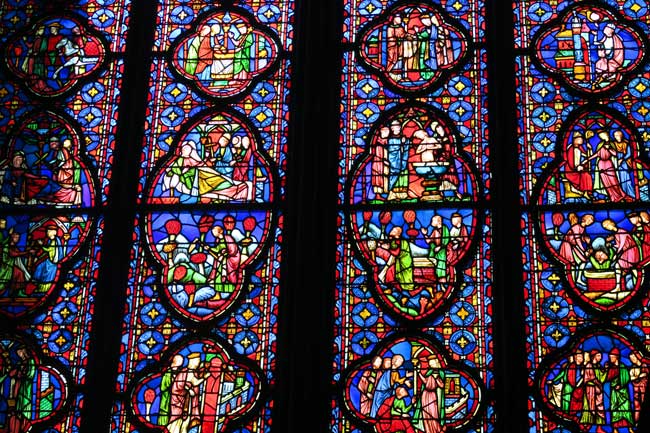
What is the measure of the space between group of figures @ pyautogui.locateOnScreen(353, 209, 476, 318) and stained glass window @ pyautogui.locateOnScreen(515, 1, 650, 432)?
46 centimetres

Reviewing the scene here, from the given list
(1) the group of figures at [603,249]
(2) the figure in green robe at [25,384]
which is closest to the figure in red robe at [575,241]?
(1) the group of figures at [603,249]

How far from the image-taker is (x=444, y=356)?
846 cm

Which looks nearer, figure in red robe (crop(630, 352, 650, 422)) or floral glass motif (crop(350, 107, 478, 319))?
figure in red robe (crop(630, 352, 650, 422))

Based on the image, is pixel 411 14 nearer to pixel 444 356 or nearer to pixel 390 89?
pixel 390 89

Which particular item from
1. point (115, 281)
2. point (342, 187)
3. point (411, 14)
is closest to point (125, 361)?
point (115, 281)

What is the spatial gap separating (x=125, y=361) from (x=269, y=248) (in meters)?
1.14

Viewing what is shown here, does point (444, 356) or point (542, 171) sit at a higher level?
point (542, 171)

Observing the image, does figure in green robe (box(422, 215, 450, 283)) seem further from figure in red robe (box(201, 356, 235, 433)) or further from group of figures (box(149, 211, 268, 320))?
figure in red robe (box(201, 356, 235, 433))

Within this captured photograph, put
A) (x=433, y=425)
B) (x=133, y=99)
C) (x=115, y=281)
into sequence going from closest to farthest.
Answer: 1. (x=433, y=425)
2. (x=115, y=281)
3. (x=133, y=99)

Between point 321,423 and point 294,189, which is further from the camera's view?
point 294,189

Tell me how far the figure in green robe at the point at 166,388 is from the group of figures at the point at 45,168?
4.28ft

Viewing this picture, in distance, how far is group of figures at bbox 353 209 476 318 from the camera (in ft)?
28.4

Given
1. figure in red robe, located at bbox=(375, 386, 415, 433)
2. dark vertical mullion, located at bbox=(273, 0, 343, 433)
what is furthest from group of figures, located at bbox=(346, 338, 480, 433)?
dark vertical mullion, located at bbox=(273, 0, 343, 433)

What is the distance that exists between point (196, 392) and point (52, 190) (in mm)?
1772
